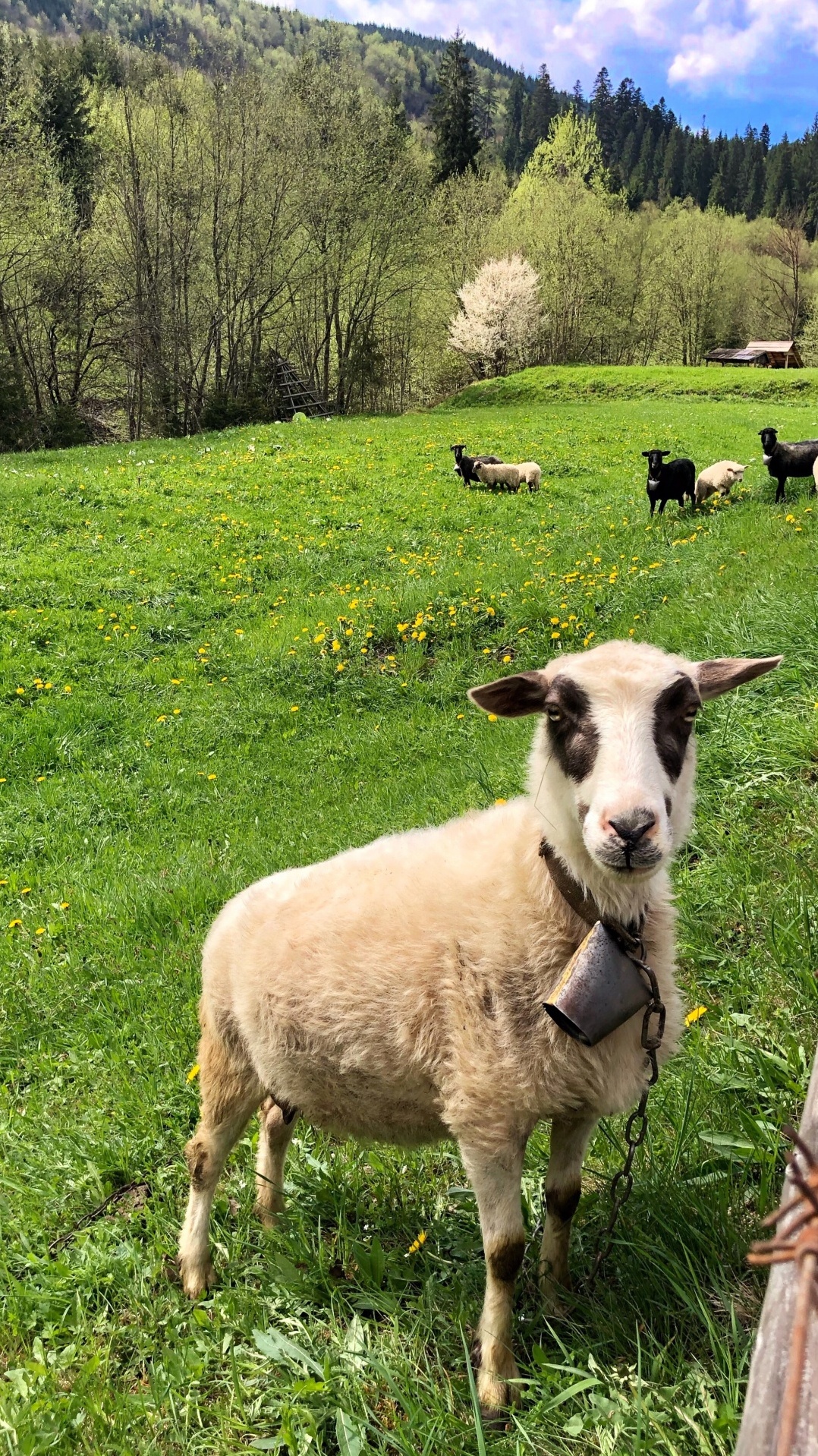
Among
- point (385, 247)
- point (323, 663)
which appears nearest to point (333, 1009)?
point (323, 663)

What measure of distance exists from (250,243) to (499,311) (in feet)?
60.3

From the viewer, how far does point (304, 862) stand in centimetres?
596

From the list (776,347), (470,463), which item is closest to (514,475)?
(470,463)

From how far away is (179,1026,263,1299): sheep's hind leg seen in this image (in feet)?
9.78

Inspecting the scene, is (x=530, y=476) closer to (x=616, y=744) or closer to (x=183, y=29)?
(x=616, y=744)

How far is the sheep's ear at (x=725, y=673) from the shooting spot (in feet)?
8.19

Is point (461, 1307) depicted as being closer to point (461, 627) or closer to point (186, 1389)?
point (186, 1389)

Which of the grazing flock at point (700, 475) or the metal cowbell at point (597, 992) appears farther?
the grazing flock at point (700, 475)

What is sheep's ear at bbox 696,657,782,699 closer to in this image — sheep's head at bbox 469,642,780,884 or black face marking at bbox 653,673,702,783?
sheep's head at bbox 469,642,780,884

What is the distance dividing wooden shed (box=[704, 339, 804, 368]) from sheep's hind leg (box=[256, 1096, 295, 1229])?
230 ft

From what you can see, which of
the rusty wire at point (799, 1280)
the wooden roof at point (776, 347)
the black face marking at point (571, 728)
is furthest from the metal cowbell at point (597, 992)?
the wooden roof at point (776, 347)

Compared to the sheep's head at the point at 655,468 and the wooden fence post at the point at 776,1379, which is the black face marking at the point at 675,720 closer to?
the wooden fence post at the point at 776,1379

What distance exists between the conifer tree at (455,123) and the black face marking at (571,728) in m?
72.9

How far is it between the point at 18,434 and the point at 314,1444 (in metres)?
33.9
